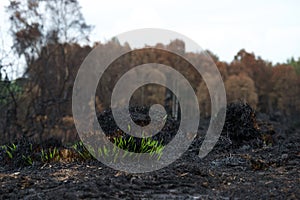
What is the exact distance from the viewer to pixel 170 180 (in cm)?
399

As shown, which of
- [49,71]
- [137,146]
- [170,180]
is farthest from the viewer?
[49,71]

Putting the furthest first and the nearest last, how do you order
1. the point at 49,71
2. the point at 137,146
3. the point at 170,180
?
1. the point at 49,71
2. the point at 137,146
3. the point at 170,180

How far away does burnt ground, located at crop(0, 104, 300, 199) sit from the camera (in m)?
3.59

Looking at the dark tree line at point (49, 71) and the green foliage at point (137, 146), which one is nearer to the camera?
the green foliage at point (137, 146)

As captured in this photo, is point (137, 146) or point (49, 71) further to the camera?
point (49, 71)

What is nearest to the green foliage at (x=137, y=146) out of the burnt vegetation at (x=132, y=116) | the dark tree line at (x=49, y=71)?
the burnt vegetation at (x=132, y=116)

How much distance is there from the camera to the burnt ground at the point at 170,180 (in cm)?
359

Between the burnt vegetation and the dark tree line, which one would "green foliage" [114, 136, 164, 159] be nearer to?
the burnt vegetation

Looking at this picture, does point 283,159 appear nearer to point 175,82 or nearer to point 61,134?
point 61,134

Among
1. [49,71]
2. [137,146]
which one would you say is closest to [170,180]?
[137,146]

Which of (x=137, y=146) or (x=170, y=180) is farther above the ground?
(x=137, y=146)

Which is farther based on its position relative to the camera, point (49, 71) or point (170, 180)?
point (49, 71)

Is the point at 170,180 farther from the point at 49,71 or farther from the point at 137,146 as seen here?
the point at 49,71

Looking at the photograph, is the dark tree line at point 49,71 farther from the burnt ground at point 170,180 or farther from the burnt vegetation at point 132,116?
the burnt ground at point 170,180
